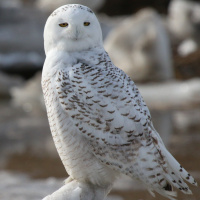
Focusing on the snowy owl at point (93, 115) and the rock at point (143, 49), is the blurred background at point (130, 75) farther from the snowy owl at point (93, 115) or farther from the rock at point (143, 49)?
the snowy owl at point (93, 115)

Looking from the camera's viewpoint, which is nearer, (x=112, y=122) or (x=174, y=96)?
(x=112, y=122)

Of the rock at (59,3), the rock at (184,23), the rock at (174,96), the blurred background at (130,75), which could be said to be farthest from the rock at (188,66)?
the rock at (59,3)

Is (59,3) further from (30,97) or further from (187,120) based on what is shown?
Answer: (187,120)

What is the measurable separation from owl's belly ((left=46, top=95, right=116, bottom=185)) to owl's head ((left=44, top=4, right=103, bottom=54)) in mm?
328

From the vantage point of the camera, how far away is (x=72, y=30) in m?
2.92

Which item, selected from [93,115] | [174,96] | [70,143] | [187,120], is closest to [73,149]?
[70,143]

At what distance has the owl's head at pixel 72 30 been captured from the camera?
2.92 metres

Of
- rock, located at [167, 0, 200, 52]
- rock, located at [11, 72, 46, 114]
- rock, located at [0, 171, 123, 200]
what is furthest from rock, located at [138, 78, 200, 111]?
rock, located at [167, 0, 200, 52]

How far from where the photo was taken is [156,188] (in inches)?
117

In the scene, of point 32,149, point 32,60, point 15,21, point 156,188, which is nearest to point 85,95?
point 156,188

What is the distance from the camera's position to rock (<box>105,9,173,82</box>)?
9.53 metres

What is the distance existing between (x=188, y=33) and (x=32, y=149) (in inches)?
316

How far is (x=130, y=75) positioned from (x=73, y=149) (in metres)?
6.85

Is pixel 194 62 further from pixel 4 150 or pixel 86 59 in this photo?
pixel 86 59
